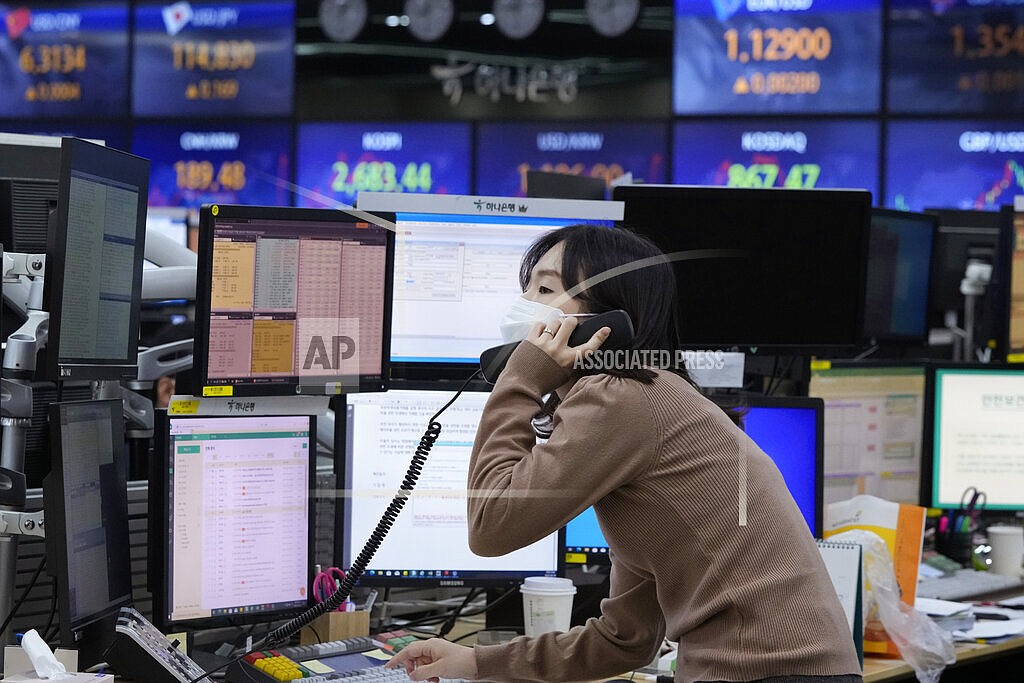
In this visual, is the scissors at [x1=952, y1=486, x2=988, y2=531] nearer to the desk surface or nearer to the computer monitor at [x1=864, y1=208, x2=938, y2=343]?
the computer monitor at [x1=864, y1=208, x2=938, y2=343]

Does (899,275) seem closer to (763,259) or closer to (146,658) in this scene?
(763,259)

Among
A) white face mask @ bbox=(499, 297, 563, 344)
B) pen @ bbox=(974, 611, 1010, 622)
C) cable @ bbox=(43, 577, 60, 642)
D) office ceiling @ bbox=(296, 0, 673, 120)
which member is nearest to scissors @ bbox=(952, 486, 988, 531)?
pen @ bbox=(974, 611, 1010, 622)

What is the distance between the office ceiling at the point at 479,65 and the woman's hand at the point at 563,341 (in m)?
3.62

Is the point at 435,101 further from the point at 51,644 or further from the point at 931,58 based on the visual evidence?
the point at 51,644

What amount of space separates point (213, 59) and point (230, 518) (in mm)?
3866

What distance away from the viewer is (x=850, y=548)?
177 cm

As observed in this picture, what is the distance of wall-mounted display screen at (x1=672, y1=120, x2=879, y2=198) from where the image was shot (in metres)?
4.69

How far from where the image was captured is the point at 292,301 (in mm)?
1721

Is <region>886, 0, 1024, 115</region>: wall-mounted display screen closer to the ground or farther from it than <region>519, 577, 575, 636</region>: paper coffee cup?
farther from it

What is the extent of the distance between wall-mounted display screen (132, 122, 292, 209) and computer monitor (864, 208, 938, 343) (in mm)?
3095

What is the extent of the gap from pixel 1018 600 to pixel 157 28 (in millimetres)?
4263

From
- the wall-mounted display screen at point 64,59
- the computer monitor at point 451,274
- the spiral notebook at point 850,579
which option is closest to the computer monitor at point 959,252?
the spiral notebook at point 850,579

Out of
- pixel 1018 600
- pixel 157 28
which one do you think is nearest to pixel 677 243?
pixel 1018 600

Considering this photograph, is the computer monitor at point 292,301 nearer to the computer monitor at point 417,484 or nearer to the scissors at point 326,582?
the computer monitor at point 417,484
